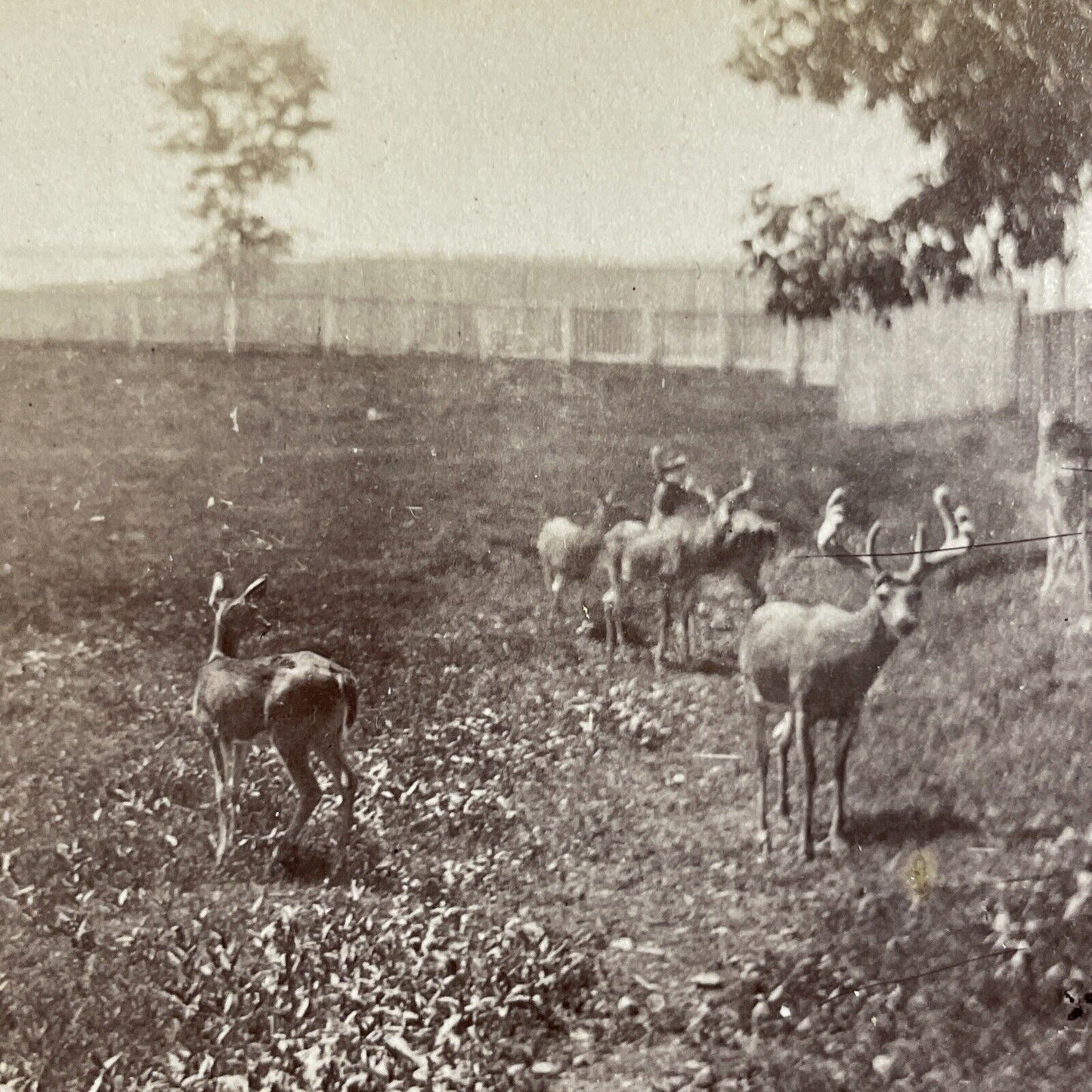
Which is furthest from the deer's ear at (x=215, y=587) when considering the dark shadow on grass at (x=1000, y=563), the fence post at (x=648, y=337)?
the dark shadow on grass at (x=1000, y=563)

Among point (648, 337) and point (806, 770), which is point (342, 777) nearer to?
point (806, 770)

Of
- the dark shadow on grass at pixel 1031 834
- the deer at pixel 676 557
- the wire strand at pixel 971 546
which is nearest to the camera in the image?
the deer at pixel 676 557

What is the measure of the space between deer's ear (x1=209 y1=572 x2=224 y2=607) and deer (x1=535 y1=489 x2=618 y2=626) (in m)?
0.89

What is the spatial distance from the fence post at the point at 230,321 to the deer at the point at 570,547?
Answer: 1011 mm

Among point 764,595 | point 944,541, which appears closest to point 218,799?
point 764,595

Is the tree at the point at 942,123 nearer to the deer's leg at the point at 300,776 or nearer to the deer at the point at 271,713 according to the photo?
the deer at the point at 271,713

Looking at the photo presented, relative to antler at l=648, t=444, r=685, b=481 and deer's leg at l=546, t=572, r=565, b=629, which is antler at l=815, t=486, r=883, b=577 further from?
deer's leg at l=546, t=572, r=565, b=629

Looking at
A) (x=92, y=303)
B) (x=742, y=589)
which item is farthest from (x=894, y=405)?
(x=92, y=303)

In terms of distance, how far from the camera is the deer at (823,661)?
3.63 meters

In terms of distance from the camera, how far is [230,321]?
3281mm

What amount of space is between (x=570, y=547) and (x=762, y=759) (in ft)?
2.90

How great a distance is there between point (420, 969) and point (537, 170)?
2271mm

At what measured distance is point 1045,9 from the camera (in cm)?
364

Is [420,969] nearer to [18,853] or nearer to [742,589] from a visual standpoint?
[18,853]
